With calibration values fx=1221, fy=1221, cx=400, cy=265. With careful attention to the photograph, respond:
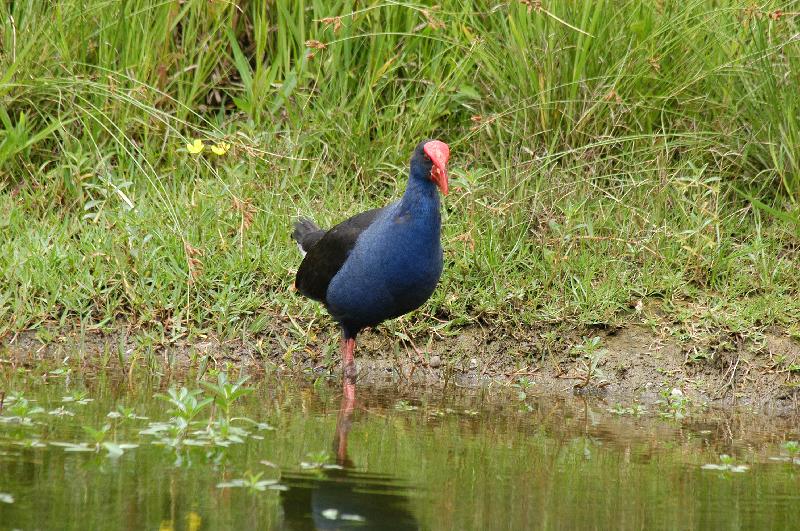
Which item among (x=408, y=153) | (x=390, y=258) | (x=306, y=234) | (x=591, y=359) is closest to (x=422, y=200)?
(x=390, y=258)

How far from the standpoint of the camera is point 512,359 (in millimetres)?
6367

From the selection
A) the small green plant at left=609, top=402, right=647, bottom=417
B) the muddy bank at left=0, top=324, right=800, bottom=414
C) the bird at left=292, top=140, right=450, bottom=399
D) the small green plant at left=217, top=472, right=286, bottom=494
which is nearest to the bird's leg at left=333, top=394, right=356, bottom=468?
the bird at left=292, top=140, right=450, bottom=399

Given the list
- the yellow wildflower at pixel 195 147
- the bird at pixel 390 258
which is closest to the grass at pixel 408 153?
the yellow wildflower at pixel 195 147

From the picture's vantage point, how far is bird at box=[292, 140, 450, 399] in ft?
18.4

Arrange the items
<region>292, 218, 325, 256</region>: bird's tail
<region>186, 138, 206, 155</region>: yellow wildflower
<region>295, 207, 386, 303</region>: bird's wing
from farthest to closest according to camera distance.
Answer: <region>186, 138, 206, 155</region>: yellow wildflower
<region>292, 218, 325, 256</region>: bird's tail
<region>295, 207, 386, 303</region>: bird's wing

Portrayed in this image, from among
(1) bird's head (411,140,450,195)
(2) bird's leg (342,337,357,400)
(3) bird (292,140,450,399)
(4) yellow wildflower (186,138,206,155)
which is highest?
(4) yellow wildflower (186,138,206,155)

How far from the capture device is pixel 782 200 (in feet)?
22.9

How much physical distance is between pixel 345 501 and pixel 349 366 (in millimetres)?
2035

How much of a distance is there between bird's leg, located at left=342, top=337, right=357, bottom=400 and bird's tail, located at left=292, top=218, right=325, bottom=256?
1.94 feet

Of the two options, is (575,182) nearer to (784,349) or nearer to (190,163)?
(784,349)

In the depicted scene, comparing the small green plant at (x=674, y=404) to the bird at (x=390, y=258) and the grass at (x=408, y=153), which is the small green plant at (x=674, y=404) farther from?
the bird at (x=390, y=258)

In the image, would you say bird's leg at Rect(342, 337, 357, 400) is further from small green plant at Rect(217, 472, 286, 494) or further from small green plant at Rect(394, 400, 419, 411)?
small green plant at Rect(217, 472, 286, 494)

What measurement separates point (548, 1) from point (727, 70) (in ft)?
3.68

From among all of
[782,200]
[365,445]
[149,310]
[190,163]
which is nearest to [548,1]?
[782,200]
